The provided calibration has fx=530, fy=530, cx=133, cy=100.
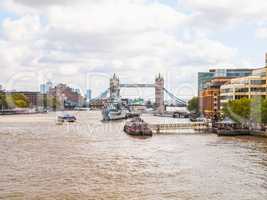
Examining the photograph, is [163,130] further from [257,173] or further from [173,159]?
[257,173]

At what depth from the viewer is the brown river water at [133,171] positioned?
31578 millimetres

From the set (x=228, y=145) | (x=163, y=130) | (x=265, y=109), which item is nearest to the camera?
(x=228, y=145)

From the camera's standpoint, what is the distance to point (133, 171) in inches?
1548

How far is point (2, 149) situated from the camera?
5459 cm

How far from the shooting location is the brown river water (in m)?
31.6

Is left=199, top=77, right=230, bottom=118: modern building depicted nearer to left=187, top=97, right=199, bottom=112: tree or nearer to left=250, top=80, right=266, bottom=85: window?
left=187, top=97, right=199, bottom=112: tree

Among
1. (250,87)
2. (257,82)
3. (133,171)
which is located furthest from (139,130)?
(250,87)

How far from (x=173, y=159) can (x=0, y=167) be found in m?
15.0

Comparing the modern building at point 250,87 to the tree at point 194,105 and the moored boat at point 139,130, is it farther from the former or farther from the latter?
the tree at point 194,105

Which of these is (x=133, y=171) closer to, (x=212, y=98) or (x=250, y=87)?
(x=250, y=87)

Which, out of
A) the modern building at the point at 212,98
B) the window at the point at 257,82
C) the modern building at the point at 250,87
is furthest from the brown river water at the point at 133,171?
the modern building at the point at 212,98

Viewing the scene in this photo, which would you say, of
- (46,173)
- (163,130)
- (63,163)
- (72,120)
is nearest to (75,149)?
(63,163)

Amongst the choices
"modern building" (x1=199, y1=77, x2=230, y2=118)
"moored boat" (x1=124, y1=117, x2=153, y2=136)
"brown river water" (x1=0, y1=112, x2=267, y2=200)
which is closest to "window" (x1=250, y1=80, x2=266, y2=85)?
"modern building" (x1=199, y1=77, x2=230, y2=118)

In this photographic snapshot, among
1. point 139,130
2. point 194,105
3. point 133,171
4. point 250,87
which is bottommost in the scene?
point 133,171
